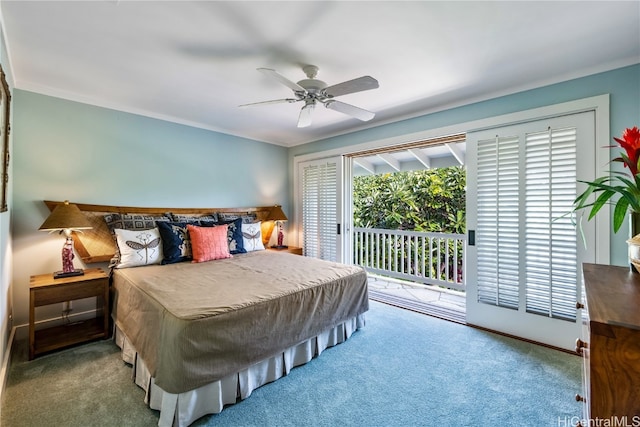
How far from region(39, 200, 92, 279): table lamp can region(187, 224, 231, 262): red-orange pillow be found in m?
0.94

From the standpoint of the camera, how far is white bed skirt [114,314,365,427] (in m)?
1.56

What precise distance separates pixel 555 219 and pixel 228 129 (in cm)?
403

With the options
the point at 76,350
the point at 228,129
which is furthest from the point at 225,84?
the point at 76,350

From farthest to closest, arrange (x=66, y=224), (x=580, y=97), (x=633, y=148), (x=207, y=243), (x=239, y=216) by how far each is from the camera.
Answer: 1. (x=239, y=216)
2. (x=207, y=243)
3. (x=66, y=224)
4. (x=580, y=97)
5. (x=633, y=148)

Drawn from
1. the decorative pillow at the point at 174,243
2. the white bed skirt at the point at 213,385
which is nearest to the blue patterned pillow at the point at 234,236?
the decorative pillow at the point at 174,243

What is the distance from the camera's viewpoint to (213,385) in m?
1.69

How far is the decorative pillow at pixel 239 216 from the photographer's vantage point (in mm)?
3667

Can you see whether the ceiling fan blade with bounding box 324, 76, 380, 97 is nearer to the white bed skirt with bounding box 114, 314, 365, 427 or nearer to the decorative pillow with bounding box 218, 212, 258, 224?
the white bed skirt with bounding box 114, 314, 365, 427

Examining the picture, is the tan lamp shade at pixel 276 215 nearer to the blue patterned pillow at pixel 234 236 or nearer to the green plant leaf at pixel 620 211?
the blue patterned pillow at pixel 234 236

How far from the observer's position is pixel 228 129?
4.09 metres

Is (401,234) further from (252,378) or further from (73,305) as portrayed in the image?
(73,305)

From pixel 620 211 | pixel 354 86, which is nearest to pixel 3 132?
pixel 354 86

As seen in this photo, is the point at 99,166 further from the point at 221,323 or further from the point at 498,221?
the point at 498,221

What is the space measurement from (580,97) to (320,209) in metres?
3.25
